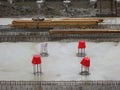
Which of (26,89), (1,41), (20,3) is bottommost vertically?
(26,89)

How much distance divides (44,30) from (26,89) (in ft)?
22.2

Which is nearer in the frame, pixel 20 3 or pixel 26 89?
pixel 26 89

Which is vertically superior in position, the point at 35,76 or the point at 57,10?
the point at 57,10

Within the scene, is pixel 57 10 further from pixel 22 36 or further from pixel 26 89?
pixel 26 89

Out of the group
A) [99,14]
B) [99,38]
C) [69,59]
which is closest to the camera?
[69,59]

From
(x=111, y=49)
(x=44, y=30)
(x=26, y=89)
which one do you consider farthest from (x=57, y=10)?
(x=26, y=89)

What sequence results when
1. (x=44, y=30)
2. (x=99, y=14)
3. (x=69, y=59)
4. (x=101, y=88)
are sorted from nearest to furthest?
(x=101, y=88) → (x=69, y=59) → (x=44, y=30) → (x=99, y=14)

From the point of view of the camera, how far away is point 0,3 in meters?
23.7

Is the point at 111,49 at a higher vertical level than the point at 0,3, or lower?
lower

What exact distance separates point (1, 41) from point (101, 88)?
669cm

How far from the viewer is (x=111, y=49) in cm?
1480

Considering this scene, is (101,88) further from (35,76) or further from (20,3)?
(20,3)

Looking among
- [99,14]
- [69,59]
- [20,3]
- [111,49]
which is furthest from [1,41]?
[20,3]

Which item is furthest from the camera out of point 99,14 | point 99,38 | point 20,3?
point 20,3
